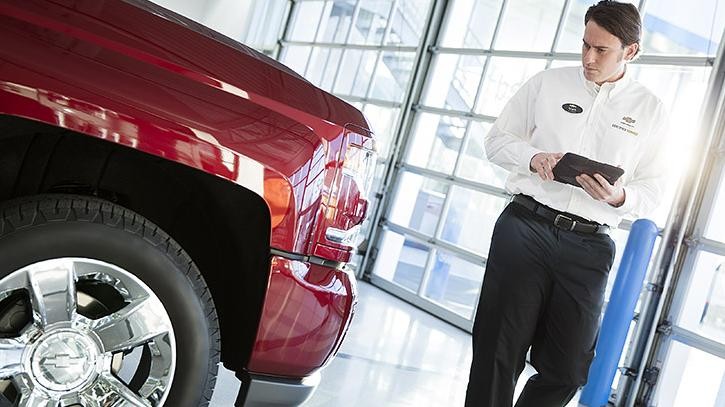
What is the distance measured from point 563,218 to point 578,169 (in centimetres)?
25

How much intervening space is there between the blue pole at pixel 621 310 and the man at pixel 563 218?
290cm

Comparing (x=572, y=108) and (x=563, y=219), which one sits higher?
(x=572, y=108)

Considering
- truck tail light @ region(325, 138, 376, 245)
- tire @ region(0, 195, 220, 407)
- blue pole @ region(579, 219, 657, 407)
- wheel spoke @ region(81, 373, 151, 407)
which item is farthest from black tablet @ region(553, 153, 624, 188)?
blue pole @ region(579, 219, 657, 407)

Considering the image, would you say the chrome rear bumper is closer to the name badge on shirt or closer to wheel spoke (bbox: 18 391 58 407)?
wheel spoke (bbox: 18 391 58 407)

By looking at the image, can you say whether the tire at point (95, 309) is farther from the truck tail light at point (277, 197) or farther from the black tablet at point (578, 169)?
the black tablet at point (578, 169)

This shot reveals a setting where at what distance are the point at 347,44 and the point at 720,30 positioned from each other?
627 cm

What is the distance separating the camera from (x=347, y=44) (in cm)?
1191

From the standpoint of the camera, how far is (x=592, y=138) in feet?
9.96

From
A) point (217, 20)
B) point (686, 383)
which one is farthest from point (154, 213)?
point (217, 20)

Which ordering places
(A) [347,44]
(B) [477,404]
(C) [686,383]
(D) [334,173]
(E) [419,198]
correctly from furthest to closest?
1. (A) [347,44]
2. (E) [419,198]
3. (C) [686,383]
4. (B) [477,404]
5. (D) [334,173]

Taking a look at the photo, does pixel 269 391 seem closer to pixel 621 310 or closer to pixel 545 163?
pixel 545 163

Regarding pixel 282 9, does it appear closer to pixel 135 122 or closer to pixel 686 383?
pixel 686 383

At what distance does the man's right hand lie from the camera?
2.80 meters

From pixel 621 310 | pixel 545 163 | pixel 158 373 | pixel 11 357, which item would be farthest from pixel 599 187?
pixel 621 310
